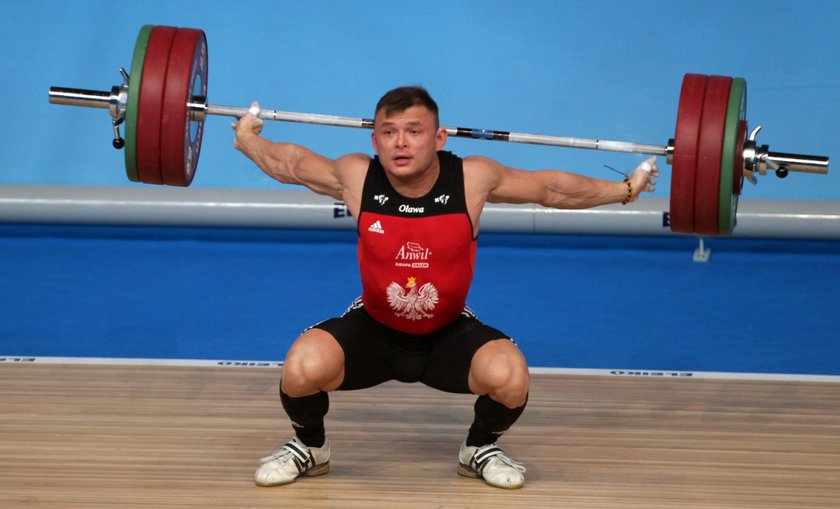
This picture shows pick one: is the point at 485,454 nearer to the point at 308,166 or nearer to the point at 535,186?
the point at 535,186

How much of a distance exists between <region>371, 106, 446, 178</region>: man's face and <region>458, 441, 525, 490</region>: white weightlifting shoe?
75 centimetres

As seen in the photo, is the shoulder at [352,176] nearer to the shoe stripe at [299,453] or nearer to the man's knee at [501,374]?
the man's knee at [501,374]

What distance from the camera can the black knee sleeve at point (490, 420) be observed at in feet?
10.1

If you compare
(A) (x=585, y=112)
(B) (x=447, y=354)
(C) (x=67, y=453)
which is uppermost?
(A) (x=585, y=112)

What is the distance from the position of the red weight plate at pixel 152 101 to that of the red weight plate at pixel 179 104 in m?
0.02

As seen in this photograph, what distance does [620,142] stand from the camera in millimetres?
3322

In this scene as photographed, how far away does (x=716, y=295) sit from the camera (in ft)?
18.7


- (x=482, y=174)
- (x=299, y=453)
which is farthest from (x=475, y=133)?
(x=299, y=453)

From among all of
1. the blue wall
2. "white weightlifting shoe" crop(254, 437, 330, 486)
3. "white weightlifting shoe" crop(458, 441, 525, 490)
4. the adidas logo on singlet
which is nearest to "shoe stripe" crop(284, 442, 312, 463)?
"white weightlifting shoe" crop(254, 437, 330, 486)

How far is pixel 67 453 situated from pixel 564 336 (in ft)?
8.00

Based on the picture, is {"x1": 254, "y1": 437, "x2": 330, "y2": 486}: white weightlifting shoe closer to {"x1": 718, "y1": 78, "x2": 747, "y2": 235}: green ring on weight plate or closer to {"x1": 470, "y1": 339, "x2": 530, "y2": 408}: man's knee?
{"x1": 470, "y1": 339, "x2": 530, "y2": 408}: man's knee

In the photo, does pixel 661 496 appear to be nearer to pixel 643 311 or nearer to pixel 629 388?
pixel 629 388

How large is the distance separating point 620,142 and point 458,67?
3887mm

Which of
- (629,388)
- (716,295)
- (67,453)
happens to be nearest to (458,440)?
(629,388)
